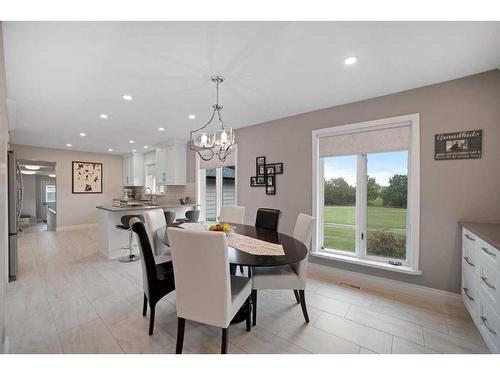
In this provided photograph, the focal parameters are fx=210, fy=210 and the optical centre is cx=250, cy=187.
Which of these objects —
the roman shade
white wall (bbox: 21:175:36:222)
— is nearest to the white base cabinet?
the roman shade

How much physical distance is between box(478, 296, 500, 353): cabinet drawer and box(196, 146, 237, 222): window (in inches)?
135

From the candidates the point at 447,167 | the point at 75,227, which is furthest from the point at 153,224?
the point at 75,227

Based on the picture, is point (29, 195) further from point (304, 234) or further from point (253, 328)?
point (304, 234)

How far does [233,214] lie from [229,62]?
80.5 inches

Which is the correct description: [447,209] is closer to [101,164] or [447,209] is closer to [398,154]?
[398,154]

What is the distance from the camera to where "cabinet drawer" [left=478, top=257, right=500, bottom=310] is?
1438mm

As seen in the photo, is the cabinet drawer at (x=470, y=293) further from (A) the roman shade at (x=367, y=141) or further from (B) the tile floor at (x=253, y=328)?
(A) the roman shade at (x=367, y=141)

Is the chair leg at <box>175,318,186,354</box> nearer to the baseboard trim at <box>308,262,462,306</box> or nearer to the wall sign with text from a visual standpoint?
the baseboard trim at <box>308,262,462,306</box>

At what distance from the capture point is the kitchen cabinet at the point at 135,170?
22.2 ft

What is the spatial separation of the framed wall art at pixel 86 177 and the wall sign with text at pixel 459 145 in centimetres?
849

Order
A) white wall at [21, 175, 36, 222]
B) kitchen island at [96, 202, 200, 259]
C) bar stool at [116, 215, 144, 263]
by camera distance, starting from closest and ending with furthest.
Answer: bar stool at [116, 215, 144, 263], kitchen island at [96, 202, 200, 259], white wall at [21, 175, 36, 222]

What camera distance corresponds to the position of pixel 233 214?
10.6 feet
